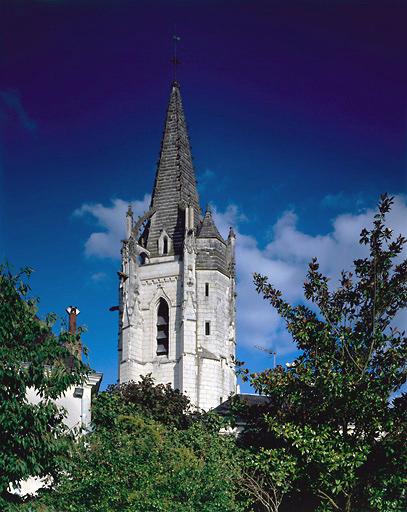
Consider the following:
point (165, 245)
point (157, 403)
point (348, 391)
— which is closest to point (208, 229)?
point (165, 245)

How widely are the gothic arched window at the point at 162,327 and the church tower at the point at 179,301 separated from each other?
0.07 meters

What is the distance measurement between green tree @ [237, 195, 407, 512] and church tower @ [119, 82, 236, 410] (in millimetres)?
33696

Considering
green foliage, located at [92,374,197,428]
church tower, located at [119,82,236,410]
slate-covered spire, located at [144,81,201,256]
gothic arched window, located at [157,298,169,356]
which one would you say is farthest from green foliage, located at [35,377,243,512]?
slate-covered spire, located at [144,81,201,256]

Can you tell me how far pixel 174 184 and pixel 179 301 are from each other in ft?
37.1

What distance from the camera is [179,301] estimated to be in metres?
61.8

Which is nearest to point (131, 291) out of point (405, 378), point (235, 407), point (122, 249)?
point (122, 249)

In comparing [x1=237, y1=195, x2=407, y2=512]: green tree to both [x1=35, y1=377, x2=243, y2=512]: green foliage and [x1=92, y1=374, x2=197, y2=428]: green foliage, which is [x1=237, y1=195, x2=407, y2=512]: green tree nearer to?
[x1=35, y1=377, x2=243, y2=512]: green foliage

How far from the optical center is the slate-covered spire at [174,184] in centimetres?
6581

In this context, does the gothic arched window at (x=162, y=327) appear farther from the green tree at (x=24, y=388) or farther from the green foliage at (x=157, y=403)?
the green tree at (x=24, y=388)

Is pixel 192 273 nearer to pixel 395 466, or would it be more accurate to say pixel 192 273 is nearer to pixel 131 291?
pixel 131 291

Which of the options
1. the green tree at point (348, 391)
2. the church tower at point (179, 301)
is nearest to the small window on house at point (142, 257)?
the church tower at point (179, 301)

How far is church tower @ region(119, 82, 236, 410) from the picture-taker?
5966cm

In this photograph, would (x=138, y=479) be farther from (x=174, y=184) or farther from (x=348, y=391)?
(x=174, y=184)

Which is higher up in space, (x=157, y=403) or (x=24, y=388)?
(x=157, y=403)
